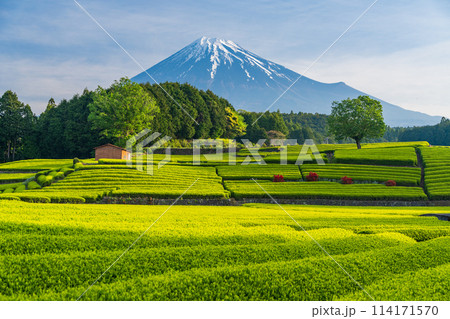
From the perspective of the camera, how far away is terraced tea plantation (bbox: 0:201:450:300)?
632 cm

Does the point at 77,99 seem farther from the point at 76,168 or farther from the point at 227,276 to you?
the point at 227,276

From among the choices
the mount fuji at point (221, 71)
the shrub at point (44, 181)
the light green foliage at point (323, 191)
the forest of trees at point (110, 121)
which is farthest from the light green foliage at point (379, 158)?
the mount fuji at point (221, 71)

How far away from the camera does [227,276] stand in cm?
679

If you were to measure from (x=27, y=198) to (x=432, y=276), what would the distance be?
20.7 meters

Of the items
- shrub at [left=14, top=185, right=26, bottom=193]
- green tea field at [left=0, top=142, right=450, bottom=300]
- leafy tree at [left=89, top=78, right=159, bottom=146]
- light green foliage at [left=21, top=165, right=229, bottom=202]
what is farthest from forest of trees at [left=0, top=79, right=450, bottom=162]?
green tea field at [left=0, top=142, right=450, bottom=300]

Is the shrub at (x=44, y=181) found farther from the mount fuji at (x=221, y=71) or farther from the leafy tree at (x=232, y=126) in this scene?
the mount fuji at (x=221, y=71)

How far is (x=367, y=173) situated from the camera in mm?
37281

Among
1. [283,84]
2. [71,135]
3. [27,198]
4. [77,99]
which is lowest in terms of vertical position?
[27,198]

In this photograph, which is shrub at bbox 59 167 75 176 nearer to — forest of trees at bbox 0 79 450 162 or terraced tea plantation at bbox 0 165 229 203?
terraced tea plantation at bbox 0 165 229 203

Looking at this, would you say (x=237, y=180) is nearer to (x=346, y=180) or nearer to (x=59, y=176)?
(x=346, y=180)

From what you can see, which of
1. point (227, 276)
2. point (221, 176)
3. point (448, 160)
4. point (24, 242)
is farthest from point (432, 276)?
point (448, 160)

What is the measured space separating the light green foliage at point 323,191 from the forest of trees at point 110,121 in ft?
88.7

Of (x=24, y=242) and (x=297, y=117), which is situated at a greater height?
(x=297, y=117)

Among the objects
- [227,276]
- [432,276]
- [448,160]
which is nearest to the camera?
[227,276]
